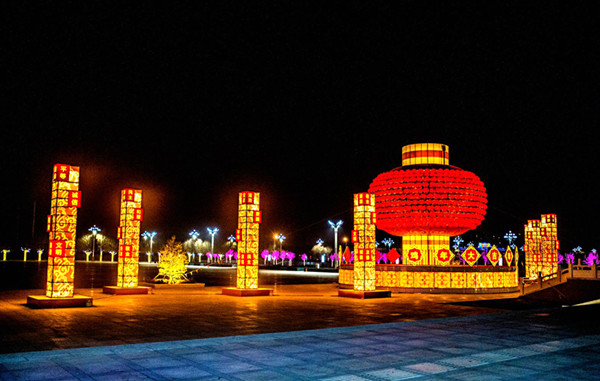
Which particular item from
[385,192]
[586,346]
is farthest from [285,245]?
[586,346]

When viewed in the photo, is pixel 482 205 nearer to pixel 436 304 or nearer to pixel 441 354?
pixel 436 304

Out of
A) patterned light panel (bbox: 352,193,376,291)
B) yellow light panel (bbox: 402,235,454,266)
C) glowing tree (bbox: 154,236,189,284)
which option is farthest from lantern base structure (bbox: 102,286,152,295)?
yellow light panel (bbox: 402,235,454,266)

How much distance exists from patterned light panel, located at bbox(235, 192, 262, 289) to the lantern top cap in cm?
1100

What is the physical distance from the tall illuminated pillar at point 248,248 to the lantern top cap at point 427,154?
1100 centimetres

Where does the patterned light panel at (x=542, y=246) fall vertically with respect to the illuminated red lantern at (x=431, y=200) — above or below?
below

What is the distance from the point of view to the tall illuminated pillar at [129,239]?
23.8 meters

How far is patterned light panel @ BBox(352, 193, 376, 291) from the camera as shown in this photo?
23641 millimetres

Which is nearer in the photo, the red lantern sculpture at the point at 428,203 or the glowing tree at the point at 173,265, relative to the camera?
the glowing tree at the point at 173,265

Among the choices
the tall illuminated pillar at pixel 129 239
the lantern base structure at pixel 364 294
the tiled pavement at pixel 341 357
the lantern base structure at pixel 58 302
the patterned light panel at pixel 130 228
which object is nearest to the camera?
the tiled pavement at pixel 341 357

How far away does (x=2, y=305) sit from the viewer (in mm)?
17688

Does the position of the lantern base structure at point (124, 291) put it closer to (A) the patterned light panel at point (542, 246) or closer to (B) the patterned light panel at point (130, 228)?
(B) the patterned light panel at point (130, 228)

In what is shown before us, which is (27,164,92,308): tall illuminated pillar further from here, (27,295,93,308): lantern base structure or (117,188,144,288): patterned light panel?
→ (117,188,144,288): patterned light panel

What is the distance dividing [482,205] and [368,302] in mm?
12016

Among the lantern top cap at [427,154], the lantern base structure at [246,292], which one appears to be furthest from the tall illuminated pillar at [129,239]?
the lantern top cap at [427,154]
